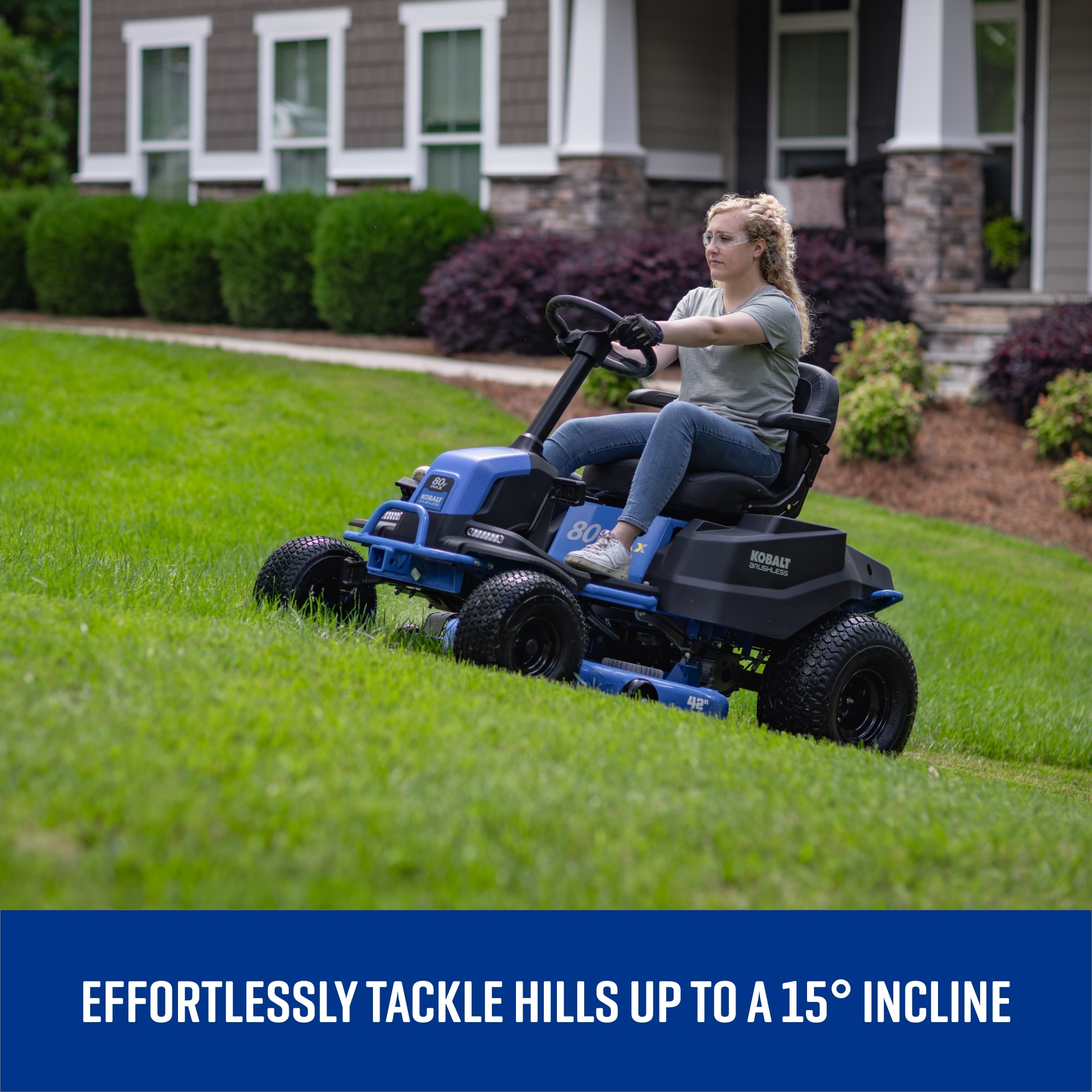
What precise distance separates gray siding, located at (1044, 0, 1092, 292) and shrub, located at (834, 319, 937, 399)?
3.46 meters

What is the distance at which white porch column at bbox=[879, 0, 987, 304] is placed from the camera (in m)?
13.6

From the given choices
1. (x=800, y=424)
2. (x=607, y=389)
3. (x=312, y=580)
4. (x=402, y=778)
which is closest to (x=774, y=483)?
(x=800, y=424)

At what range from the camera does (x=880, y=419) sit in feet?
38.2

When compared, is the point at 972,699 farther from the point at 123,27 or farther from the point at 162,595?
the point at 123,27

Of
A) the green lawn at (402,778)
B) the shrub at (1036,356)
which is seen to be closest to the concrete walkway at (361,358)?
the shrub at (1036,356)

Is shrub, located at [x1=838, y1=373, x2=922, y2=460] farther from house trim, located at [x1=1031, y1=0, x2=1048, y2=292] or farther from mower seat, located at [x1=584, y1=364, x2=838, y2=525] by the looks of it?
mower seat, located at [x1=584, y1=364, x2=838, y2=525]

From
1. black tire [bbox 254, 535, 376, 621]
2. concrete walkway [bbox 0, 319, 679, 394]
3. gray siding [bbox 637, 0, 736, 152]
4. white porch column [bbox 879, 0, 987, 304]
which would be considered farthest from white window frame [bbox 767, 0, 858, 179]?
black tire [bbox 254, 535, 376, 621]

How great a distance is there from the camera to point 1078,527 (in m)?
11.3

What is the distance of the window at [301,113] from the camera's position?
59.1ft

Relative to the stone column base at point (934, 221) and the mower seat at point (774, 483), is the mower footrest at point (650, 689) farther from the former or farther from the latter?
the stone column base at point (934, 221)

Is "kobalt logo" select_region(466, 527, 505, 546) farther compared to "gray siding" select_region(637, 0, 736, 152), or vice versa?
"gray siding" select_region(637, 0, 736, 152)

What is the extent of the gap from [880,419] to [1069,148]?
18.5 ft

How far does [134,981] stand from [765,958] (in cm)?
121

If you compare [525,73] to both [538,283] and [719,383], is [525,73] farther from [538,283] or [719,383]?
[719,383]
